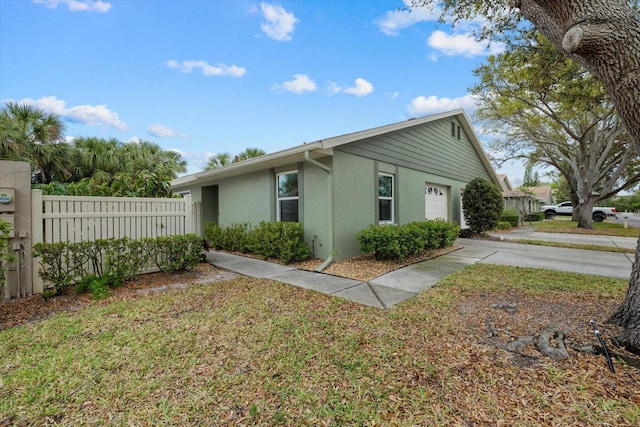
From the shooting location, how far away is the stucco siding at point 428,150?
313 inches

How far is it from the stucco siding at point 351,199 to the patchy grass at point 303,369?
10.2 feet

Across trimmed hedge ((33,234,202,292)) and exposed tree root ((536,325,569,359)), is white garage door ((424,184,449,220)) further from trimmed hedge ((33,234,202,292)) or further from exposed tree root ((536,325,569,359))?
trimmed hedge ((33,234,202,292))

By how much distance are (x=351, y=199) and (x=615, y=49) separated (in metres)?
5.14

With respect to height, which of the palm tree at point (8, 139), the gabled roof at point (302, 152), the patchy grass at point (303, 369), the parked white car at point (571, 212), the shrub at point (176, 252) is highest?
the palm tree at point (8, 139)

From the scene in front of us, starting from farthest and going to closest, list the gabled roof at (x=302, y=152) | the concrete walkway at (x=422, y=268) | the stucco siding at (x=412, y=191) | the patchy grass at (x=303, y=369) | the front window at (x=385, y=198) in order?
the stucco siding at (x=412, y=191) → the front window at (x=385, y=198) → the gabled roof at (x=302, y=152) → the concrete walkway at (x=422, y=268) → the patchy grass at (x=303, y=369)

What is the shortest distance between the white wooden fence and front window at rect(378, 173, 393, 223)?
5170 millimetres

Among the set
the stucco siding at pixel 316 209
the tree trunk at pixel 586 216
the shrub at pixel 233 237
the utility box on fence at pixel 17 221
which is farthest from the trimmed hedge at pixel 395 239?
the tree trunk at pixel 586 216

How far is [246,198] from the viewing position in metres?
9.16

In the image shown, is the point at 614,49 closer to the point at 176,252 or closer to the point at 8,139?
the point at 176,252

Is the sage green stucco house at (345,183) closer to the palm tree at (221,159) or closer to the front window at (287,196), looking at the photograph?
the front window at (287,196)

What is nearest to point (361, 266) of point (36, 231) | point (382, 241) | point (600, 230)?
point (382, 241)

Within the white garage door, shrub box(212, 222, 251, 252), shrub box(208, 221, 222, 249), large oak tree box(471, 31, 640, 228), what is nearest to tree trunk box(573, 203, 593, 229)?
large oak tree box(471, 31, 640, 228)

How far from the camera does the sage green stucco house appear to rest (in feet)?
22.4

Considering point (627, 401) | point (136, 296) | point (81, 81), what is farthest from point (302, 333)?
point (81, 81)
